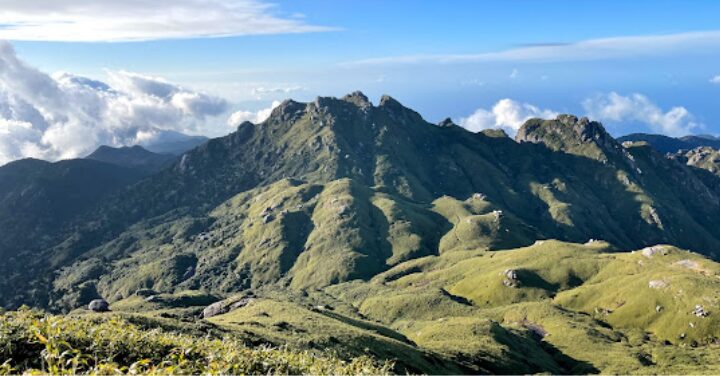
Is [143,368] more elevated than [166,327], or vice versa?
[143,368]

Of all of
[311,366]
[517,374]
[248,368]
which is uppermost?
[248,368]

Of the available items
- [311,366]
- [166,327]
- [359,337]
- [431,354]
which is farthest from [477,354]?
[311,366]

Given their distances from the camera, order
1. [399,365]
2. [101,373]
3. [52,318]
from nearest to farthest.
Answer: [101,373] → [52,318] → [399,365]

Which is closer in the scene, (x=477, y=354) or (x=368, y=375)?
(x=368, y=375)

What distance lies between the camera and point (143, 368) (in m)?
21.5

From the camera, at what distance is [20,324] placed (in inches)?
902

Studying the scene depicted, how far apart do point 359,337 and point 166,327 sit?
6486 cm

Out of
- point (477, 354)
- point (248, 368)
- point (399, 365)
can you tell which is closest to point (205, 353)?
point (248, 368)

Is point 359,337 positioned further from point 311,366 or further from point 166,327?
point 311,366

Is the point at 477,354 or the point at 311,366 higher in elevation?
the point at 311,366

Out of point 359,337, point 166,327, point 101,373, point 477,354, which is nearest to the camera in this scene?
point 101,373

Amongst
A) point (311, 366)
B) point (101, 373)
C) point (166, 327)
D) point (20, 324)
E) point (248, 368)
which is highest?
point (101, 373)

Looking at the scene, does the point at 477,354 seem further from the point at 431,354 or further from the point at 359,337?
the point at 359,337

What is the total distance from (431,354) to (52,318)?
501 feet
